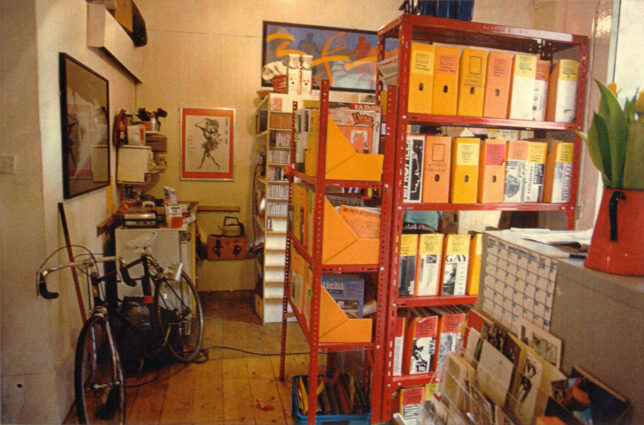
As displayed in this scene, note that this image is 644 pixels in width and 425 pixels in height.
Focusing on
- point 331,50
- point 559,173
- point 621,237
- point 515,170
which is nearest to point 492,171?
point 515,170

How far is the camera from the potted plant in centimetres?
96

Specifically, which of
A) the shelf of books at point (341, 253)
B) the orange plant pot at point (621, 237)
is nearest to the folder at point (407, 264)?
the shelf of books at point (341, 253)

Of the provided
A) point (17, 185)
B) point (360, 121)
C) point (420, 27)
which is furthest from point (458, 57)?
point (17, 185)

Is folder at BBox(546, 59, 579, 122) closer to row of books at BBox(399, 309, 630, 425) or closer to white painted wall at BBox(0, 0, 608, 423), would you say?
white painted wall at BBox(0, 0, 608, 423)

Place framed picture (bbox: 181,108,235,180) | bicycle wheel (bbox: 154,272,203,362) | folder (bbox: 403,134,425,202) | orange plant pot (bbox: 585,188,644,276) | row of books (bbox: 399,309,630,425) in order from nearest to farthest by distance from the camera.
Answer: row of books (bbox: 399,309,630,425)
orange plant pot (bbox: 585,188,644,276)
folder (bbox: 403,134,425,202)
bicycle wheel (bbox: 154,272,203,362)
framed picture (bbox: 181,108,235,180)

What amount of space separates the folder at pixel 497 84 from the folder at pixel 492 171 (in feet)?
0.55

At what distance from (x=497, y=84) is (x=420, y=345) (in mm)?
1518

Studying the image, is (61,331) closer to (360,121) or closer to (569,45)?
(360,121)

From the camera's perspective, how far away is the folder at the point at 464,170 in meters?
2.46

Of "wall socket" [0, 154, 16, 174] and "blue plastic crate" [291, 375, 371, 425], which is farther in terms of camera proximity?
"blue plastic crate" [291, 375, 371, 425]

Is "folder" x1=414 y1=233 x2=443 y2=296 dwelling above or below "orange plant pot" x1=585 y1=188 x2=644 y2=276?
below

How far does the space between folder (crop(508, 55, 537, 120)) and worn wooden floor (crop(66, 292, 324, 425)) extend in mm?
2296

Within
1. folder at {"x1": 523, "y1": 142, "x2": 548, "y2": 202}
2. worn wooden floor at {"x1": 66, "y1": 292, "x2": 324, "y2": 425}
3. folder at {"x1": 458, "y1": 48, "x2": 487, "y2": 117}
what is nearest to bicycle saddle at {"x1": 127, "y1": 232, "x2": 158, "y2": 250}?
worn wooden floor at {"x1": 66, "y1": 292, "x2": 324, "y2": 425}

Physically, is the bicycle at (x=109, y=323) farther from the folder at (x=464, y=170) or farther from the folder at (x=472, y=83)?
the folder at (x=472, y=83)
